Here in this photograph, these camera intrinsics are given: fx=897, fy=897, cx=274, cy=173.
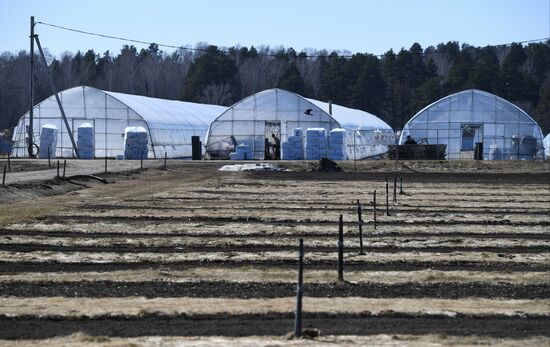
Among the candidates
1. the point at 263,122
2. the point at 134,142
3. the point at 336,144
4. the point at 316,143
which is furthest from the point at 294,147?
the point at 134,142

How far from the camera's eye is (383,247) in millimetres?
18188

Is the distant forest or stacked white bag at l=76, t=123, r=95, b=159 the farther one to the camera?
the distant forest

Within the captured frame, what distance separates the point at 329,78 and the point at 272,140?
5594 centimetres

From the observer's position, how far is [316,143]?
58.5m

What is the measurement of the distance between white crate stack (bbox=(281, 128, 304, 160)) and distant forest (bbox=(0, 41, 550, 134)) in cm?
3411

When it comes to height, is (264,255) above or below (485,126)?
below

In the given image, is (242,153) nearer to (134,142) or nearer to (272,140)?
(272,140)

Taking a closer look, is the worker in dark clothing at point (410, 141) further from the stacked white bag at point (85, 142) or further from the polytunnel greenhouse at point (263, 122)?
the stacked white bag at point (85, 142)

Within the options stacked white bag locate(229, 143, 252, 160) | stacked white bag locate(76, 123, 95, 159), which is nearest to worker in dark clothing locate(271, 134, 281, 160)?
stacked white bag locate(229, 143, 252, 160)

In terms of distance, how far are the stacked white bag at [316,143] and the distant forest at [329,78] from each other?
35.8 m

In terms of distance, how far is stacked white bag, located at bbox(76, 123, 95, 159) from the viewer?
2299 inches

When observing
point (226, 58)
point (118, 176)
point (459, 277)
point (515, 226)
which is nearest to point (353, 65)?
point (226, 58)

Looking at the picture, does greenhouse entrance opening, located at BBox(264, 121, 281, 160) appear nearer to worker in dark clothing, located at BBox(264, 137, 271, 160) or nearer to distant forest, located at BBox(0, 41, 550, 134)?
worker in dark clothing, located at BBox(264, 137, 271, 160)

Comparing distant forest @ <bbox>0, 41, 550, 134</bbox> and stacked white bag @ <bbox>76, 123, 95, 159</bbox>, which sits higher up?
distant forest @ <bbox>0, 41, 550, 134</bbox>
